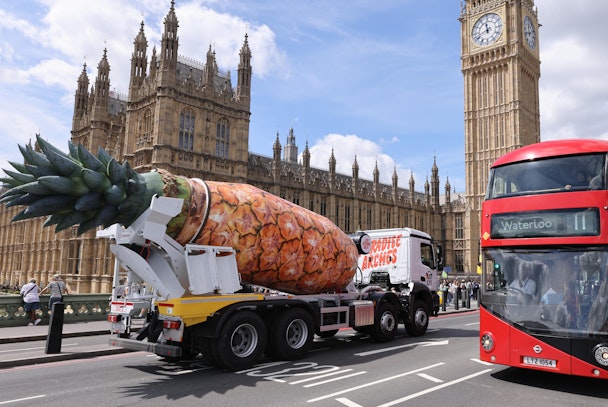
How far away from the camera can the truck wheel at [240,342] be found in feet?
26.8

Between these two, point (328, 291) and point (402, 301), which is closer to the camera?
point (328, 291)

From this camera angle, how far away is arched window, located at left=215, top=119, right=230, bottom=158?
123 feet

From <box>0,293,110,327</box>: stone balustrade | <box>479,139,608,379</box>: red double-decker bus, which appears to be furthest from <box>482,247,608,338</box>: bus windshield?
<box>0,293,110,327</box>: stone balustrade

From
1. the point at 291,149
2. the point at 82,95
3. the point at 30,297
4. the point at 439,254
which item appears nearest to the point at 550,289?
the point at 439,254

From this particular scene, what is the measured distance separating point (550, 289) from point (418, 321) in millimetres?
6585

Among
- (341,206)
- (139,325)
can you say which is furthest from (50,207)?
(341,206)

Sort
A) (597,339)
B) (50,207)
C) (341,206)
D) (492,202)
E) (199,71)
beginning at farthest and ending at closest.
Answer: (341,206)
(199,71)
(492,202)
(50,207)
(597,339)

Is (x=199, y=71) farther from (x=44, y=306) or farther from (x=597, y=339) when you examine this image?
(x=597, y=339)

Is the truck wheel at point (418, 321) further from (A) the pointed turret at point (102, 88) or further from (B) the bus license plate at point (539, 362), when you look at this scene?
(A) the pointed turret at point (102, 88)

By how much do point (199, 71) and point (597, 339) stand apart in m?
40.2

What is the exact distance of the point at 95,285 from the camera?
37812mm

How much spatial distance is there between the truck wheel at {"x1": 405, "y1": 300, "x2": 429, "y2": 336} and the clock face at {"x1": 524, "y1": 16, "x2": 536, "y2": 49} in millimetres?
62943

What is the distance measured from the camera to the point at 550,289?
288 inches

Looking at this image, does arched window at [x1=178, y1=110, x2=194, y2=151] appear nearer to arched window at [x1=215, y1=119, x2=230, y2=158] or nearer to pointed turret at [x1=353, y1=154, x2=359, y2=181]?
arched window at [x1=215, y1=119, x2=230, y2=158]
